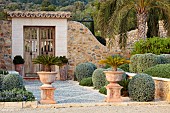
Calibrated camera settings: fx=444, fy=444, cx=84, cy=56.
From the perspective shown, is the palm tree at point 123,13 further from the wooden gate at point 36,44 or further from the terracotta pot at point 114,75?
the terracotta pot at point 114,75

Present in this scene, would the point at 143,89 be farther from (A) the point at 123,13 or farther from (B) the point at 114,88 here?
(A) the point at 123,13

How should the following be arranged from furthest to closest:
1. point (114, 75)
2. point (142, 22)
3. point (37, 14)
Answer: point (37, 14)
point (142, 22)
point (114, 75)

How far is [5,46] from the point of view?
2150cm

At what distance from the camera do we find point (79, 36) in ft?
72.9

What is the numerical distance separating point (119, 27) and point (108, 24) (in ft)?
2.31

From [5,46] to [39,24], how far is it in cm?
197

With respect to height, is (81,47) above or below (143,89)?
above

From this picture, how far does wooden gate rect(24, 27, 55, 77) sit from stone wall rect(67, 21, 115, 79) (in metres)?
0.97

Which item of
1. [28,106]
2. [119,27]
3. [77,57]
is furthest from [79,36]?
[28,106]

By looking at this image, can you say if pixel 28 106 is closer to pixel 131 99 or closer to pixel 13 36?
pixel 131 99

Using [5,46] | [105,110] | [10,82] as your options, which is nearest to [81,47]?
[5,46]

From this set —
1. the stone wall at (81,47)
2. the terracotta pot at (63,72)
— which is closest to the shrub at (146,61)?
the terracotta pot at (63,72)

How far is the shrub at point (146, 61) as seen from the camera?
15719 millimetres

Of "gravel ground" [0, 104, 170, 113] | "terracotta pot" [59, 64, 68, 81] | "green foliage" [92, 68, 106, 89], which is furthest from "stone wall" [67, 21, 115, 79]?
"gravel ground" [0, 104, 170, 113]
